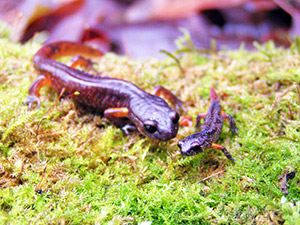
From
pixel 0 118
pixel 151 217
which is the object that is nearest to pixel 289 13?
pixel 151 217

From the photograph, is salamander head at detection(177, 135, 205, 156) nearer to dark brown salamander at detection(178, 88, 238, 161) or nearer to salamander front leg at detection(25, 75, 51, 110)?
dark brown salamander at detection(178, 88, 238, 161)

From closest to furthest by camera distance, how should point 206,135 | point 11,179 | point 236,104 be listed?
1. point 11,179
2. point 206,135
3. point 236,104

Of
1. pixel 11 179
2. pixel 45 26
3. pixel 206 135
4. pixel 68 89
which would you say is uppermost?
pixel 45 26

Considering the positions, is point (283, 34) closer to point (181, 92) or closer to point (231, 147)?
point (181, 92)

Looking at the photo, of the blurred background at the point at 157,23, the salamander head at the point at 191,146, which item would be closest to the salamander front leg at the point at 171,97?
the salamander head at the point at 191,146

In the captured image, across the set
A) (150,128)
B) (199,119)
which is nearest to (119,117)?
(150,128)

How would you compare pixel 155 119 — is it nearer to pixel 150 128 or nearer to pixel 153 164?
pixel 150 128
